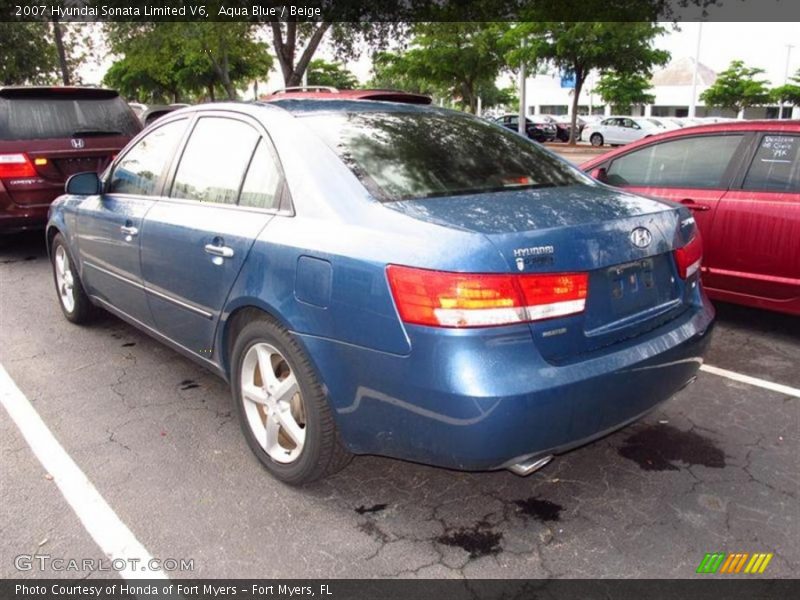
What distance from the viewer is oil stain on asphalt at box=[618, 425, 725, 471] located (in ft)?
10.6

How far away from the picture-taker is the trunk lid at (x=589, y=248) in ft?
7.89

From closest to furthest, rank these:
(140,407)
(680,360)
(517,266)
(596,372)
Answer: (517,266) < (596,372) < (680,360) < (140,407)

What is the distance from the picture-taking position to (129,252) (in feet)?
13.1

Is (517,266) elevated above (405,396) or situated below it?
above

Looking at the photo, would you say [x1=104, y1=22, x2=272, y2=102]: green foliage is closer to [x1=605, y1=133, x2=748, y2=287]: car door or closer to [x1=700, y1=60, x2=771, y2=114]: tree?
[x1=605, y1=133, x2=748, y2=287]: car door

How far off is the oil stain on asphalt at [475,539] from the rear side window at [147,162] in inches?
98.6

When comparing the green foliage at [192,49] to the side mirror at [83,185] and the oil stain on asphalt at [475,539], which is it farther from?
the oil stain on asphalt at [475,539]

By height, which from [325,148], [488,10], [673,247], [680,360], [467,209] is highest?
[488,10]

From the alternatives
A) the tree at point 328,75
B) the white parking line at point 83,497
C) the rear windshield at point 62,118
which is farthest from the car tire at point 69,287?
the tree at point 328,75

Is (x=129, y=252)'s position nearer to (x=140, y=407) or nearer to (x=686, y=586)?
(x=140, y=407)

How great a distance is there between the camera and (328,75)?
220ft

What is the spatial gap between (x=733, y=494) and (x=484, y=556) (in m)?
1.19

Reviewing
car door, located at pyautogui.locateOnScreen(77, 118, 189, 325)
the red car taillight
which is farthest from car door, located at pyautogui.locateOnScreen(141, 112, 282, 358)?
the red car taillight

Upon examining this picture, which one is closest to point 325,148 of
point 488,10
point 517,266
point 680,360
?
point 517,266
